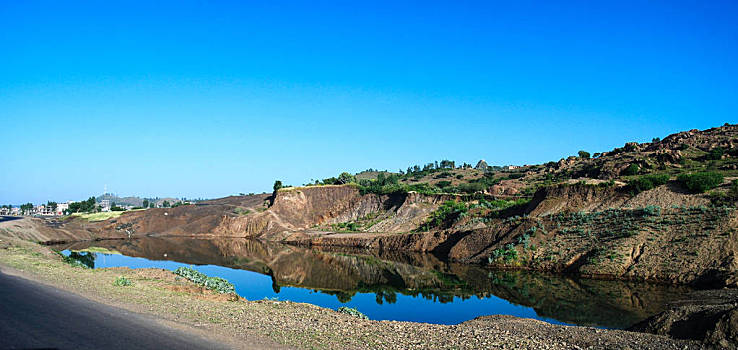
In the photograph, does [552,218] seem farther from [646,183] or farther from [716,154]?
[716,154]

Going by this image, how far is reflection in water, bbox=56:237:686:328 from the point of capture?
21.8 metres

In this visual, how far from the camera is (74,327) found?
9930 mm

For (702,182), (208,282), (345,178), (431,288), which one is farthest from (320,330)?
(345,178)

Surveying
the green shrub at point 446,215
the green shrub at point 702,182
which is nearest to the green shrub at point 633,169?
the green shrub at point 702,182

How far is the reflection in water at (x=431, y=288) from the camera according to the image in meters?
21.8

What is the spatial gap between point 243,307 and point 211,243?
5202 centimetres

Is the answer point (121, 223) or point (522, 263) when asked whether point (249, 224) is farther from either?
point (522, 263)

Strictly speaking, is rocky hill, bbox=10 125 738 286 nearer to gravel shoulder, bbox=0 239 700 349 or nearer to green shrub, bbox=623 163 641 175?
green shrub, bbox=623 163 641 175

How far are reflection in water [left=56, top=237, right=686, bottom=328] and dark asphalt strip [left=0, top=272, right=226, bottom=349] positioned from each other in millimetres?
11873

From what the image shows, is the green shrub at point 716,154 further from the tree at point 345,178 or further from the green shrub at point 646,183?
the tree at point 345,178

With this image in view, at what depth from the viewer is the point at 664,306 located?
21.6 metres

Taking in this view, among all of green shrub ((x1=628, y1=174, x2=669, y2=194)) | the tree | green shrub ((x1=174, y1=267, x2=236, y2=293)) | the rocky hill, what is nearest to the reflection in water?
green shrub ((x1=174, y1=267, x2=236, y2=293))

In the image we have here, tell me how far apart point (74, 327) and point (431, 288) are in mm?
22892

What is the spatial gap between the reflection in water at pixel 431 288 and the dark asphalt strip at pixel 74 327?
39.0ft
